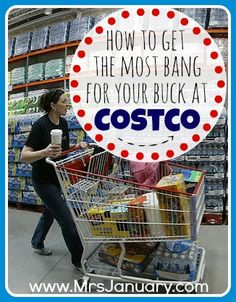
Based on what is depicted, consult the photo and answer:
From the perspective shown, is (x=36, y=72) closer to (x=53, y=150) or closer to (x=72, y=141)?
(x=72, y=141)

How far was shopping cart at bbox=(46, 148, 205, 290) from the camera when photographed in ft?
6.31

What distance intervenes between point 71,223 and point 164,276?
0.76 metres

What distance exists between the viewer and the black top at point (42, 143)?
2365mm

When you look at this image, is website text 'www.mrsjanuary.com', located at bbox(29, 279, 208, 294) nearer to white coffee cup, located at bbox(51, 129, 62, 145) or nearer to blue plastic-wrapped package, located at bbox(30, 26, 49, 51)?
white coffee cup, located at bbox(51, 129, 62, 145)

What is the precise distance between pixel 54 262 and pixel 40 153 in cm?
112

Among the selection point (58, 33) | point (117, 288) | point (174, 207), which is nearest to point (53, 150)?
point (174, 207)

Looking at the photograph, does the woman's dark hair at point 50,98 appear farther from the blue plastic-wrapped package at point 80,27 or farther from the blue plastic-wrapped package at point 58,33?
the blue plastic-wrapped package at point 58,33

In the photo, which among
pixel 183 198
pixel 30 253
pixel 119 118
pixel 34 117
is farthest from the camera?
pixel 34 117

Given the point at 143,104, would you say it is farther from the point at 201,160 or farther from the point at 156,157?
the point at 201,160

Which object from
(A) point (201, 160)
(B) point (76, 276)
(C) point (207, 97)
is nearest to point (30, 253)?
(B) point (76, 276)

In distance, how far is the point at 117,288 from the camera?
7.43 feet

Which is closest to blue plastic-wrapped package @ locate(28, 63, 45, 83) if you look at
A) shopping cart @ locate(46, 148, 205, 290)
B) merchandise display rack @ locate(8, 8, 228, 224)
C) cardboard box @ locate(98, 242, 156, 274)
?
merchandise display rack @ locate(8, 8, 228, 224)

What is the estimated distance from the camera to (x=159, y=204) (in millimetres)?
1946

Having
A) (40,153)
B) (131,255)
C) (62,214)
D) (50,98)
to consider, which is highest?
(50,98)
